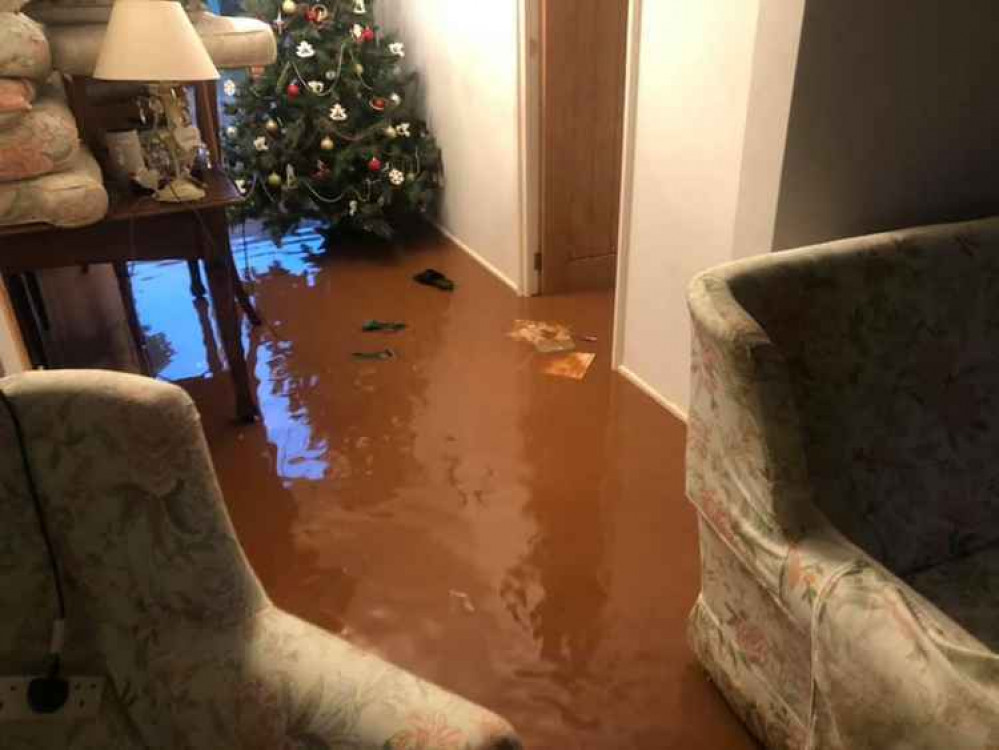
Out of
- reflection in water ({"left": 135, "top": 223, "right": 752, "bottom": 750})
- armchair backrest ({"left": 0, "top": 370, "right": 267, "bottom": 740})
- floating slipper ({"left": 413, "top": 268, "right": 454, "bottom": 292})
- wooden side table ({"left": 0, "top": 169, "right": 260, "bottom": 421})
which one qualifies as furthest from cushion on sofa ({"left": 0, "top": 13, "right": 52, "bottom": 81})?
floating slipper ({"left": 413, "top": 268, "right": 454, "bottom": 292})

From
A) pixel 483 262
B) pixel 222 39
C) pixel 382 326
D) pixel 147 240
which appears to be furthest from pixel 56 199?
pixel 483 262

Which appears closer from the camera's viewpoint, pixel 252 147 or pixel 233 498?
pixel 233 498

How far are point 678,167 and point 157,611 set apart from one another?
6.25 ft

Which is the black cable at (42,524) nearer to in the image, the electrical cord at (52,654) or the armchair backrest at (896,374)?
the electrical cord at (52,654)

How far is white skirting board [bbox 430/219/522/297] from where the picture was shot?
3.70 metres

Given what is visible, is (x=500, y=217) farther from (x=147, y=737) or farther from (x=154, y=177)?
(x=147, y=737)

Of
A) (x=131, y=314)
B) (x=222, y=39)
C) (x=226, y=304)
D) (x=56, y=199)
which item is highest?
(x=222, y=39)

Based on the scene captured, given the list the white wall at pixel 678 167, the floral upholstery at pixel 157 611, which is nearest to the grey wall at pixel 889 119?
the white wall at pixel 678 167

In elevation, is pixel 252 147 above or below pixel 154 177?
below

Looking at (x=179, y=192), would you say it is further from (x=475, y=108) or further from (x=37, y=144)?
(x=475, y=108)

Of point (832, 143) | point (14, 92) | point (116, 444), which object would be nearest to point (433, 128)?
point (14, 92)

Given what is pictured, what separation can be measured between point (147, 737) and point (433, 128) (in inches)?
147

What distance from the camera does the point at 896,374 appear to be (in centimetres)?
141

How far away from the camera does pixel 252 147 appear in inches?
150
